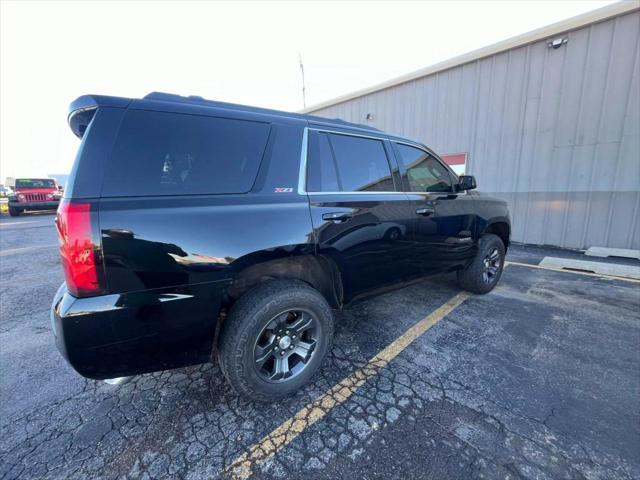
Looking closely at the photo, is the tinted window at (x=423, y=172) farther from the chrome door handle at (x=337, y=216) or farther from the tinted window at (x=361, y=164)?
the chrome door handle at (x=337, y=216)

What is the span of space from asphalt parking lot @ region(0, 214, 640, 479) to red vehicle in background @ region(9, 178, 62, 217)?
642 inches

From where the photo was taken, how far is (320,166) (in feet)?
7.40

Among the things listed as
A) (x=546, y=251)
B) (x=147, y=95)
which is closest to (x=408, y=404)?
(x=147, y=95)

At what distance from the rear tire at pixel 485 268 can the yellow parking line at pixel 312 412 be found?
1.27 metres

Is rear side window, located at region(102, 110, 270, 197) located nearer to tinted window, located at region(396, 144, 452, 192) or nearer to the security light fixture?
tinted window, located at region(396, 144, 452, 192)

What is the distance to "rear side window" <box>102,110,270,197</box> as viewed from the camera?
152cm

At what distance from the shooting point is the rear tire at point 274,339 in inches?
70.9

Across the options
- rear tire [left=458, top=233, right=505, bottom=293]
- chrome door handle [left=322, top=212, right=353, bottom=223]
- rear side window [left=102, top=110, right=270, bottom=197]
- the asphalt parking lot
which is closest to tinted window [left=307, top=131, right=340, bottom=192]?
chrome door handle [left=322, top=212, right=353, bottom=223]

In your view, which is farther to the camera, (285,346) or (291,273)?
(291,273)

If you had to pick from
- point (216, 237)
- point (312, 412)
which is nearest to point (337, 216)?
point (216, 237)

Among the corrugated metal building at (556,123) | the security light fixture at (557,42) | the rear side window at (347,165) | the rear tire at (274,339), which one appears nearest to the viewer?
the rear tire at (274,339)

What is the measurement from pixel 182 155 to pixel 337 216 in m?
1.13

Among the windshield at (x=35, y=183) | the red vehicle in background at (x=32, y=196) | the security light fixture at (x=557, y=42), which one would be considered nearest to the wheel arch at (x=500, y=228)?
the security light fixture at (x=557, y=42)

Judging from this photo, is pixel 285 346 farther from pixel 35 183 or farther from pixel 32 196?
pixel 35 183
